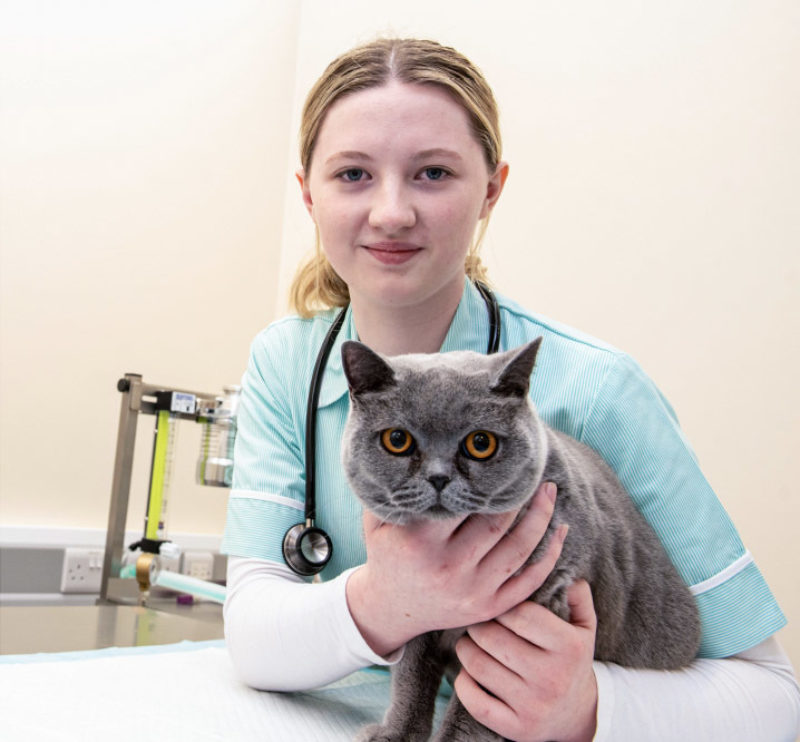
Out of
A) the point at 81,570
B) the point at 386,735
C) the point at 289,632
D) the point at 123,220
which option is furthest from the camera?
the point at 123,220

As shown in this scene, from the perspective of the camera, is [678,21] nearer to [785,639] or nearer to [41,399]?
[785,639]

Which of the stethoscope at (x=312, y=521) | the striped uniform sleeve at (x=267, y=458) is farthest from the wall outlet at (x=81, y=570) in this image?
the stethoscope at (x=312, y=521)

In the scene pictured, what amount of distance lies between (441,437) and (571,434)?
0.38 metres

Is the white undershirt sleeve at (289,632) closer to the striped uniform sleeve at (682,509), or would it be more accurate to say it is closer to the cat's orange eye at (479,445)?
the cat's orange eye at (479,445)

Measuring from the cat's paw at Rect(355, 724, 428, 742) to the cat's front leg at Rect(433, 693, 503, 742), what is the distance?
0.05 m

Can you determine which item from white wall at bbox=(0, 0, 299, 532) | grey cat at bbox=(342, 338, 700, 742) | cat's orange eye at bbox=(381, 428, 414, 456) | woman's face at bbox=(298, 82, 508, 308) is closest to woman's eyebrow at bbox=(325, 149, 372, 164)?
woman's face at bbox=(298, 82, 508, 308)

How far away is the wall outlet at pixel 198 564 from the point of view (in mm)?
2738

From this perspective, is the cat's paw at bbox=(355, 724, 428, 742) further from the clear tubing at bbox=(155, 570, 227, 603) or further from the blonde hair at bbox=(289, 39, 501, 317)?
the clear tubing at bbox=(155, 570, 227, 603)

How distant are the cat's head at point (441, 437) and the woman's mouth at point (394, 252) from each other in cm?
27

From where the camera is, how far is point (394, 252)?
105 centimetres

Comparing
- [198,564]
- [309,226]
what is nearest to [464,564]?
[198,564]

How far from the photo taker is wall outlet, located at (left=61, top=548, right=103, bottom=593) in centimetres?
249

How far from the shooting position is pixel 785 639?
1629mm

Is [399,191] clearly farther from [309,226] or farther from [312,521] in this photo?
[309,226]
